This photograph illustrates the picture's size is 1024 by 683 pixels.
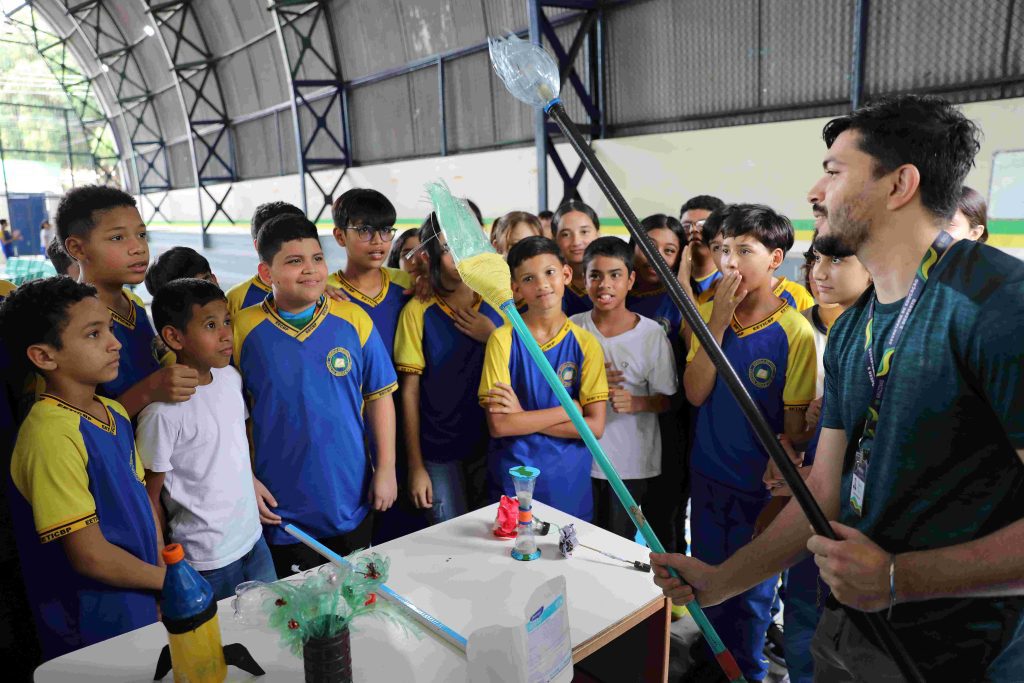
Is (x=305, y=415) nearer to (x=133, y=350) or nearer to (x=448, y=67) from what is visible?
(x=133, y=350)

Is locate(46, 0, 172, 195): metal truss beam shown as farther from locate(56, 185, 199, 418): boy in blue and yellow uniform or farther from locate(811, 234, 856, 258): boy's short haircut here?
locate(811, 234, 856, 258): boy's short haircut

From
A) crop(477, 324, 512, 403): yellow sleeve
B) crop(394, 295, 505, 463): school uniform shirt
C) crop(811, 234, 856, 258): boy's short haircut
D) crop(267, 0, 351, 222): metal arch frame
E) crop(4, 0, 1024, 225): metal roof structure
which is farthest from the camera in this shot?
crop(267, 0, 351, 222): metal arch frame

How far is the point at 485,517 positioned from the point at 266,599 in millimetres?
737

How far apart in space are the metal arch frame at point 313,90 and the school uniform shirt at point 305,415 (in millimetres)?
9582

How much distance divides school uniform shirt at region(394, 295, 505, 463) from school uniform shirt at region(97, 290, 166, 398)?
2.94 ft

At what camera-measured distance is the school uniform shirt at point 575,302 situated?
3.24 m

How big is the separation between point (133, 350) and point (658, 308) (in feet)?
7.05

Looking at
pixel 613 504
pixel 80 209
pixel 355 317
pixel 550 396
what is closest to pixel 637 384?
pixel 550 396

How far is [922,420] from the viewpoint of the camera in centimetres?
110

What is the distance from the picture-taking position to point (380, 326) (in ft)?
9.05

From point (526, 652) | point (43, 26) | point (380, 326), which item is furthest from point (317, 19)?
point (43, 26)

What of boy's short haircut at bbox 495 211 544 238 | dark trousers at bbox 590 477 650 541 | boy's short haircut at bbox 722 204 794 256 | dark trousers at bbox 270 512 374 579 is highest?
boy's short haircut at bbox 495 211 544 238

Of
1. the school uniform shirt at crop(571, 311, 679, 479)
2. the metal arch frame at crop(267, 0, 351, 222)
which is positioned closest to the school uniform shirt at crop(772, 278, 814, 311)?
Result: the school uniform shirt at crop(571, 311, 679, 479)

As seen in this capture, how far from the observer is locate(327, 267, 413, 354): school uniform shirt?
9.07ft
